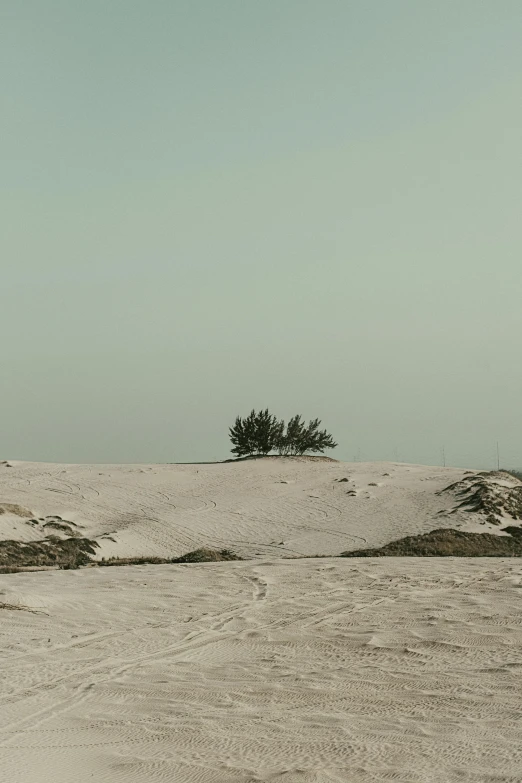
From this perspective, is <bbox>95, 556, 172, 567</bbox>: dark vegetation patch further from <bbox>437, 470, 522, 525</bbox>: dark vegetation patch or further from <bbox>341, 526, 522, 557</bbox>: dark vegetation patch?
<bbox>437, 470, 522, 525</bbox>: dark vegetation patch

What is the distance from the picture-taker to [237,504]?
2583cm

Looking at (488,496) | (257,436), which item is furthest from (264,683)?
(257,436)

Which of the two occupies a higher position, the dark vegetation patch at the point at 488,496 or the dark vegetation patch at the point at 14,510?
the dark vegetation patch at the point at 488,496

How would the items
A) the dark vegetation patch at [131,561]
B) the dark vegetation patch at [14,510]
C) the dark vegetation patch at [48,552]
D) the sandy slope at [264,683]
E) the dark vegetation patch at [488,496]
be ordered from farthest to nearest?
the dark vegetation patch at [488,496], the dark vegetation patch at [14,510], the dark vegetation patch at [48,552], the dark vegetation patch at [131,561], the sandy slope at [264,683]

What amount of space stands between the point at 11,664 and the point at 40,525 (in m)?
14.0

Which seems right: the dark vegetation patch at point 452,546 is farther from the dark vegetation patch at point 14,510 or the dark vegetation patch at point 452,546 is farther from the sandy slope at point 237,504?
the dark vegetation patch at point 14,510

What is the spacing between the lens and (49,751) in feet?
17.7

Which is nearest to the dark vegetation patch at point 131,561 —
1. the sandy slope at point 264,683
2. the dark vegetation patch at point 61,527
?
the dark vegetation patch at point 61,527

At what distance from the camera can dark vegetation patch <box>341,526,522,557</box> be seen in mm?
18875

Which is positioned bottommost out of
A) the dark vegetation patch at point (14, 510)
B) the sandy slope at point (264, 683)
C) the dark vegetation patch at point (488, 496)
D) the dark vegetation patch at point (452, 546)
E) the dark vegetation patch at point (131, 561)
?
the sandy slope at point (264, 683)

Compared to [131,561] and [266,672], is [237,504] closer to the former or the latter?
[131,561]

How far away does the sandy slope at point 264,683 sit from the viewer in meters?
5.19

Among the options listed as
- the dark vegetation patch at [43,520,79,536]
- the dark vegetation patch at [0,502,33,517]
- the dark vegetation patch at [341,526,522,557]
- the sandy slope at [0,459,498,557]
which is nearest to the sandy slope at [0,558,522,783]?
the dark vegetation patch at [341,526,522,557]

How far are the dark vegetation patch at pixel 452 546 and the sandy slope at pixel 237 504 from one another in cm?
91
